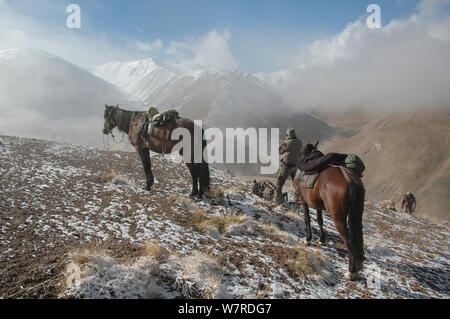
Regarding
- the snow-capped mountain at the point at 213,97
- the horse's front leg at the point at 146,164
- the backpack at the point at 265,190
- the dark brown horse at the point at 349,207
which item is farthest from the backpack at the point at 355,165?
the snow-capped mountain at the point at 213,97

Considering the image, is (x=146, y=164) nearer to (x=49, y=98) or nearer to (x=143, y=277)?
(x=143, y=277)

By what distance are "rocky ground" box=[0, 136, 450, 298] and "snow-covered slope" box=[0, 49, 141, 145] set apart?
22.6 m

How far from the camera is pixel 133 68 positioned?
95.3 m

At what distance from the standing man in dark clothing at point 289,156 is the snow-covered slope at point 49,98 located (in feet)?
84.1

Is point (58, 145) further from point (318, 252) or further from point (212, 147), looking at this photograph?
point (212, 147)

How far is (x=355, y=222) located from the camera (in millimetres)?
4137

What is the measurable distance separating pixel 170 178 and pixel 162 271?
5974 millimetres

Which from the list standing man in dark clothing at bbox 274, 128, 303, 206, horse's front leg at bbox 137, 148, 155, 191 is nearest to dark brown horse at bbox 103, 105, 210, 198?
horse's front leg at bbox 137, 148, 155, 191

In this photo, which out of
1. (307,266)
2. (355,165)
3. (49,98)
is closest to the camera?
(307,266)

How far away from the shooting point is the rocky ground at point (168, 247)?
10.3 feet

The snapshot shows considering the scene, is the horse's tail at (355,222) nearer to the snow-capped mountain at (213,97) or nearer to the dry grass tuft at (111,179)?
the dry grass tuft at (111,179)

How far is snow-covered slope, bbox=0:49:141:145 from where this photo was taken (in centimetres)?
2664

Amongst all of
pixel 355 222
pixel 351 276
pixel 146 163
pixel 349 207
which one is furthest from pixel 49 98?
pixel 351 276

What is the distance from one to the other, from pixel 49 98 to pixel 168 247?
42.5m
